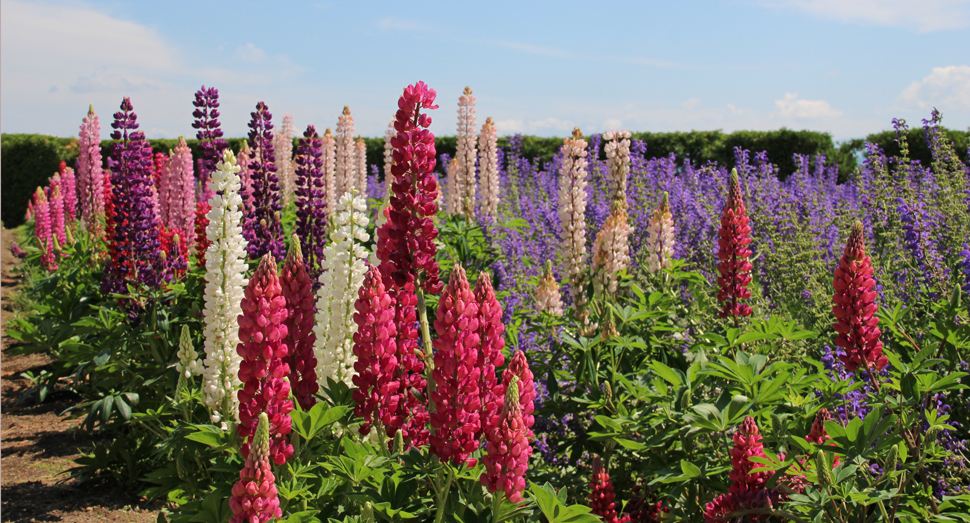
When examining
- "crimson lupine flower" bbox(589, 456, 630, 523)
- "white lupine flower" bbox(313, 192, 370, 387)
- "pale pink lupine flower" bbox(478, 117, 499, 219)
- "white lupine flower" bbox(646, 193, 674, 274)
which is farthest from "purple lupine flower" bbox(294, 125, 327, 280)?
"crimson lupine flower" bbox(589, 456, 630, 523)

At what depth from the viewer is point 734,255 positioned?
146 inches

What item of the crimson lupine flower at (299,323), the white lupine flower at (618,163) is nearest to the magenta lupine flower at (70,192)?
the white lupine flower at (618,163)

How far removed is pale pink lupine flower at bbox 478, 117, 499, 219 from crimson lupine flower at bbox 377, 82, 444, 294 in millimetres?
4207

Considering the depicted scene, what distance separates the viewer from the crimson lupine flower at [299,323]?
230cm

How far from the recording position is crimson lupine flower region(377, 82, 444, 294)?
2242 millimetres

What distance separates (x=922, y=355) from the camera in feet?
7.76

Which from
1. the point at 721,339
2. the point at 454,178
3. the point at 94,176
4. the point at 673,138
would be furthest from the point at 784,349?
the point at 673,138

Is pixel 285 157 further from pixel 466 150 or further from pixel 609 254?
pixel 609 254

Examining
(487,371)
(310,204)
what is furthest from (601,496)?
(310,204)

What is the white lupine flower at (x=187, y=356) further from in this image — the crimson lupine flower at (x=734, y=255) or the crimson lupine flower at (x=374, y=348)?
the crimson lupine flower at (x=734, y=255)

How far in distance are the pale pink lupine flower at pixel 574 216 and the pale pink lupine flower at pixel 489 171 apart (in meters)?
2.49

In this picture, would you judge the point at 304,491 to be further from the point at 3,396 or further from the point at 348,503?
the point at 3,396

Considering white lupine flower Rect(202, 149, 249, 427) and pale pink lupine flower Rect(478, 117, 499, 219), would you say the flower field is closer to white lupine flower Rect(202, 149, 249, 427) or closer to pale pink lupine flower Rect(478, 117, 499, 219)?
white lupine flower Rect(202, 149, 249, 427)

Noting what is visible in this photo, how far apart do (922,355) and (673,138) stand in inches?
711
